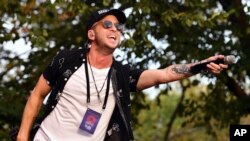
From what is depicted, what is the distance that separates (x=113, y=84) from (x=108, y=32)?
37 cm

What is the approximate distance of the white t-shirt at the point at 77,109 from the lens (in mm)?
4391

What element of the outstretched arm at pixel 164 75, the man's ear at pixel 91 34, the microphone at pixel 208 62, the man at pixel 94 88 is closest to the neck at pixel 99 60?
the man at pixel 94 88

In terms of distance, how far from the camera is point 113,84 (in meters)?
4.48

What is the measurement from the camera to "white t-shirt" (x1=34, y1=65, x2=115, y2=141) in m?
4.39

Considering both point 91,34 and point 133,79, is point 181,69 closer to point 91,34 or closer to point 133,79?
point 133,79

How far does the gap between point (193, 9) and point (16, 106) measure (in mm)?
2945

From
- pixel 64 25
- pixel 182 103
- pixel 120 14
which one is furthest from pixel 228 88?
pixel 120 14

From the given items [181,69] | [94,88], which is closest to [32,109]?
[94,88]

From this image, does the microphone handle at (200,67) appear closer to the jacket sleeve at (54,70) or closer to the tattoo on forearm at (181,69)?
the tattoo on forearm at (181,69)

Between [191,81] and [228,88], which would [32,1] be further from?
[191,81]

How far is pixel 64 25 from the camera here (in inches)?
518

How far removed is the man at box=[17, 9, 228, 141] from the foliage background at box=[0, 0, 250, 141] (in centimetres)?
323

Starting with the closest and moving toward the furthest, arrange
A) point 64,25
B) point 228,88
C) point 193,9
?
1. point 193,9
2. point 228,88
3. point 64,25

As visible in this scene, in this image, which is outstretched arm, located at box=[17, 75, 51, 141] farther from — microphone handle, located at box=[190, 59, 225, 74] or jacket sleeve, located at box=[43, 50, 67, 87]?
microphone handle, located at box=[190, 59, 225, 74]
